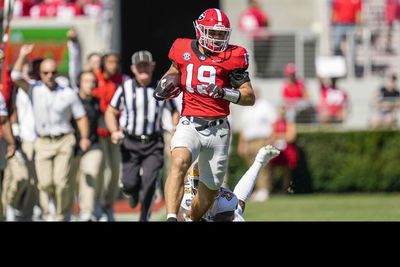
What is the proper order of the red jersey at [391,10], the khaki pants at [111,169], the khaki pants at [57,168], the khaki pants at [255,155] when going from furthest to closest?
the red jersey at [391,10] → the khaki pants at [255,155] → the khaki pants at [111,169] → the khaki pants at [57,168]

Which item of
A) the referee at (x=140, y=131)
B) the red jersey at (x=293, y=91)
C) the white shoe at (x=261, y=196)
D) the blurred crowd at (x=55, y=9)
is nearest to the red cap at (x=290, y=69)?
the red jersey at (x=293, y=91)

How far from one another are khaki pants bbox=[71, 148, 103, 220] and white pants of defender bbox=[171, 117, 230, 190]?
12.6 feet

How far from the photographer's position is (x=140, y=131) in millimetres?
11281

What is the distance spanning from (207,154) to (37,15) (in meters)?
10.4

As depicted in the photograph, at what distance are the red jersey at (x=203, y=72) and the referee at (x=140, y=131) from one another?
2.40m

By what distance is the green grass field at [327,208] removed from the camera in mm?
Result: 13214

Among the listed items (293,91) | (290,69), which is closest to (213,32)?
(290,69)

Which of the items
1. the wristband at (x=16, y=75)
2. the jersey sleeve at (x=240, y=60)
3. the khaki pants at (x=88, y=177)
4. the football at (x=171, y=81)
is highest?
the jersey sleeve at (x=240, y=60)

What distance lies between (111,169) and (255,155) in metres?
4.69

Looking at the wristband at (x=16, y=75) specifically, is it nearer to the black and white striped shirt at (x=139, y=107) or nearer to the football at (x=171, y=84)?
the black and white striped shirt at (x=139, y=107)

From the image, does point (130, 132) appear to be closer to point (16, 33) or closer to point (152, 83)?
point (152, 83)

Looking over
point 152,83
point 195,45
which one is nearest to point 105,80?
point 152,83

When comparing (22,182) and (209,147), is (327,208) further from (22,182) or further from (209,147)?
(209,147)

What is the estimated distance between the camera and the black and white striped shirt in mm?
11195
